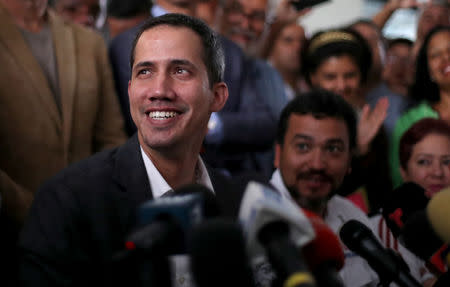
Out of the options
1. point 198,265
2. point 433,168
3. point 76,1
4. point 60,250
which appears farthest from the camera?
point 76,1

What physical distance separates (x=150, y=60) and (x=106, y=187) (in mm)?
440

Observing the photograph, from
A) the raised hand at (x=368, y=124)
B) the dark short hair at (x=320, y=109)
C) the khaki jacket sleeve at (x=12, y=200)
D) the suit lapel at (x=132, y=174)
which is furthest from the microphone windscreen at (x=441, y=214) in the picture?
the raised hand at (x=368, y=124)

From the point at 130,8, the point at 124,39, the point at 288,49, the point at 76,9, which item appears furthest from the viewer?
the point at 288,49

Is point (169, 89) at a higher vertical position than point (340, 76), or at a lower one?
lower

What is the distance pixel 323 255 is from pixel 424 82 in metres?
2.78

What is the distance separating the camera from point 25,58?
265cm

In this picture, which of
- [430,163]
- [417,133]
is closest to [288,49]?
[417,133]

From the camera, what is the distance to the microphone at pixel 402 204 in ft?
8.80

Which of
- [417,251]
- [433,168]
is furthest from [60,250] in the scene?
[433,168]

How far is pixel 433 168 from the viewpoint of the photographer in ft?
10.2

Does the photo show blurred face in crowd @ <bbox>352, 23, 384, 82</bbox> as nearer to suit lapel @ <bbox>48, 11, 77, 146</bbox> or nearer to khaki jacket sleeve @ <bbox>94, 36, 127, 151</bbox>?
khaki jacket sleeve @ <bbox>94, 36, 127, 151</bbox>

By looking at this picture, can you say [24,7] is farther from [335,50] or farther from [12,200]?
[335,50]

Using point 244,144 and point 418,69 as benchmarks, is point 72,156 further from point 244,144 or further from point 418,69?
point 418,69

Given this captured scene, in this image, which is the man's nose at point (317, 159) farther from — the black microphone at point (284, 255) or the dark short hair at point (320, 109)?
the black microphone at point (284, 255)
